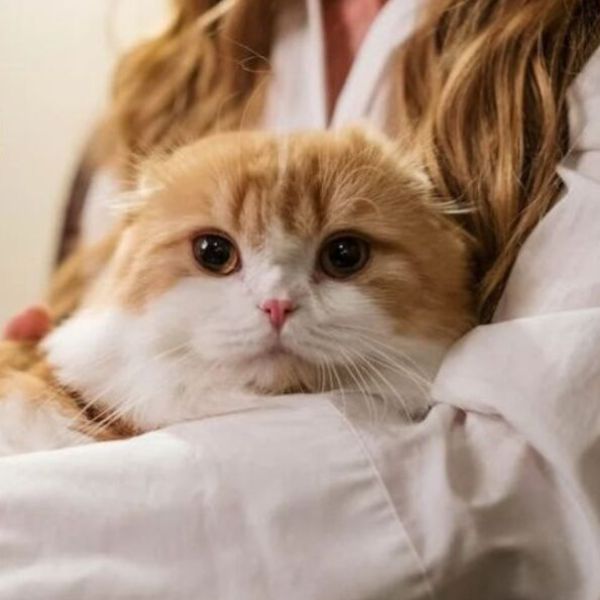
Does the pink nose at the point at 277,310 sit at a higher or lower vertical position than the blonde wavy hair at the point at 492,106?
lower

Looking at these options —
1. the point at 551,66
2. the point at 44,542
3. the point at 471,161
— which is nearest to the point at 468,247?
the point at 471,161

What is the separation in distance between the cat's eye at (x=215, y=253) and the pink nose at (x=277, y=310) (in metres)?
0.07

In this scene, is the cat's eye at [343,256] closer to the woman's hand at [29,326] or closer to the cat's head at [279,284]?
the cat's head at [279,284]

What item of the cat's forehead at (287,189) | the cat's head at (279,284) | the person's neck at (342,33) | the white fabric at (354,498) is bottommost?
the white fabric at (354,498)

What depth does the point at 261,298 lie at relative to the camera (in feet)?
2.80

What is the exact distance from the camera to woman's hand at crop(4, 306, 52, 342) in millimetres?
1105

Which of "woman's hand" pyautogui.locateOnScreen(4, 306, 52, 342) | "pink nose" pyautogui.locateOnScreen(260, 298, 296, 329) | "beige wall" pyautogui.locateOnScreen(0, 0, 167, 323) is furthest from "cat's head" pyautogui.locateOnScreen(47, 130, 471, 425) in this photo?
"beige wall" pyautogui.locateOnScreen(0, 0, 167, 323)

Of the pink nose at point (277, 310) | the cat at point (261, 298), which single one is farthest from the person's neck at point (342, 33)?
the pink nose at point (277, 310)

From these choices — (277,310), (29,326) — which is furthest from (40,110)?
(277,310)

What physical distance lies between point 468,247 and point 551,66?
20cm

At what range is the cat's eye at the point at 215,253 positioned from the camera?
0.90 metres

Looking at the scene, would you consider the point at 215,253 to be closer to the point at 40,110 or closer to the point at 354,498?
the point at 354,498

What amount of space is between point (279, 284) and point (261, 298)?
19 millimetres

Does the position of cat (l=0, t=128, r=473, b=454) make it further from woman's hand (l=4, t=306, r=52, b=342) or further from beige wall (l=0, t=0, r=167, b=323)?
beige wall (l=0, t=0, r=167, b=323)
